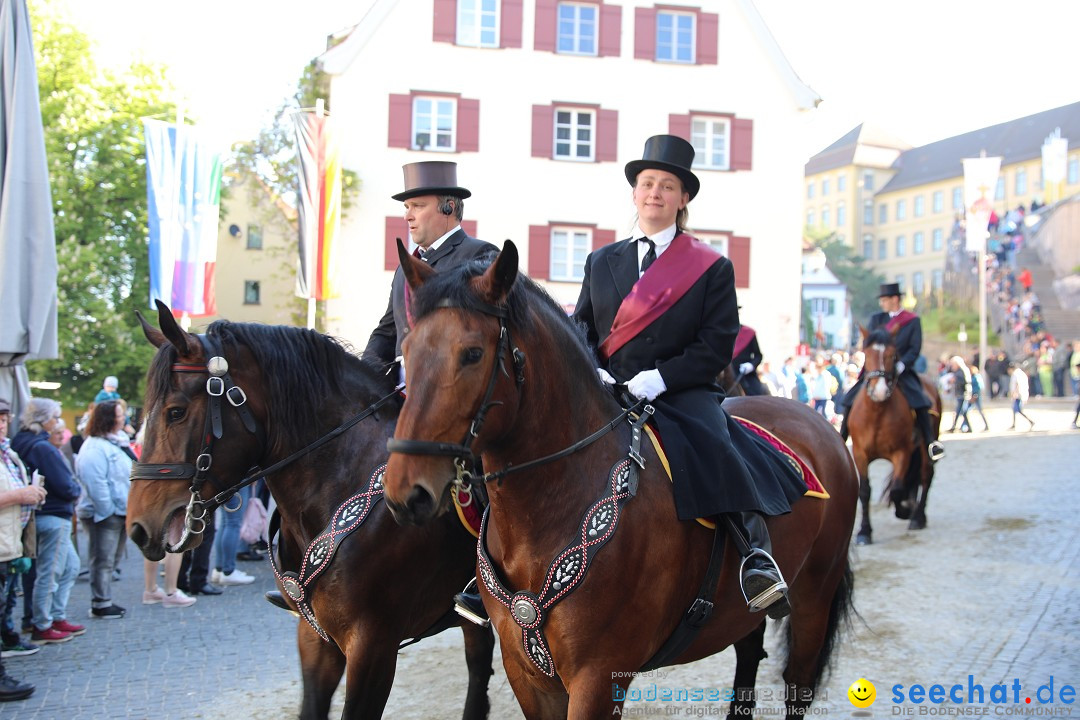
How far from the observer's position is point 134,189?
2558 cm

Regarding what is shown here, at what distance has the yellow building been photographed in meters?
81.9

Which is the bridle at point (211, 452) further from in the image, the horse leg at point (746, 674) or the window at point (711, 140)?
the window at point (711, 140)

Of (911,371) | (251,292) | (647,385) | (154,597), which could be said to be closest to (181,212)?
(154,597)

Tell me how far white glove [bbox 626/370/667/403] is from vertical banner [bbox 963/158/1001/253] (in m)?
29.4

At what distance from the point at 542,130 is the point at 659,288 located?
75.3ft

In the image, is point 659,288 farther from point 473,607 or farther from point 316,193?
point 316,193

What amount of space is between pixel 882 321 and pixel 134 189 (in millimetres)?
20962

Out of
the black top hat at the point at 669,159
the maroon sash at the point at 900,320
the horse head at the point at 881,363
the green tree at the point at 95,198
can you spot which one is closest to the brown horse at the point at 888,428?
the horse head at the point at 881,363

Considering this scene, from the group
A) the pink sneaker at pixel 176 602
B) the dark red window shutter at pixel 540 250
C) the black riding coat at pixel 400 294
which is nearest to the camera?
the black riding coat at pixel 400 294

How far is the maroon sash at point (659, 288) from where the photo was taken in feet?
12.4

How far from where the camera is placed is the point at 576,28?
26438mm

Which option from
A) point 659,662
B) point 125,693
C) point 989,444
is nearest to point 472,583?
point 659,662

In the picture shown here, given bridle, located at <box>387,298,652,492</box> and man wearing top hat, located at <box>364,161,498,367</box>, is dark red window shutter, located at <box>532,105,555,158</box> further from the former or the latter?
bridle, located at <box>387,298,652,492</box>

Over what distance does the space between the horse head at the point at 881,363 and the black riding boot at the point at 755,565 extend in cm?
827
